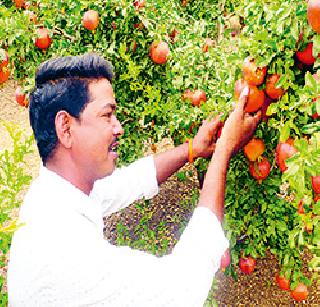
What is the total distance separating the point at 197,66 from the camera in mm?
2938

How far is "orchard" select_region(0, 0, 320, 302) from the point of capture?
177 centimetres

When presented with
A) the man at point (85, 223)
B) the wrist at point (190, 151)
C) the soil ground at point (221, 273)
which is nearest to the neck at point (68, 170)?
the man at point (85, 223)

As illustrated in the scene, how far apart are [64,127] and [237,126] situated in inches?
24.9

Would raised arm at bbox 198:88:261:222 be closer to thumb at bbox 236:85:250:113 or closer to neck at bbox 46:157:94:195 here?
thumb at bbox 236:85:250:113

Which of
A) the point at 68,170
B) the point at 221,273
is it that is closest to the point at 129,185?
the point at 68,170

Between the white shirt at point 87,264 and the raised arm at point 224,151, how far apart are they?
0.06 metres

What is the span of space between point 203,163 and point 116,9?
1.13m

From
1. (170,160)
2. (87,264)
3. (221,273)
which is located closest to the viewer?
(87,264)

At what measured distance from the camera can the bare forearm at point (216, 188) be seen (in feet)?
6.07

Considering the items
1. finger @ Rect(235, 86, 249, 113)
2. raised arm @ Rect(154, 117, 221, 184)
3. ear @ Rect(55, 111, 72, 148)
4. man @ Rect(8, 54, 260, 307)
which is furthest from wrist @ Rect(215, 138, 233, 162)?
ear @ Rect(55, 111, 72, 148)

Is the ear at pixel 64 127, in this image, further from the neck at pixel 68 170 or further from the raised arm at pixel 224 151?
the raised arm at pixel 224 151

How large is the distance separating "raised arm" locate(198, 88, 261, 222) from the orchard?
0.05m

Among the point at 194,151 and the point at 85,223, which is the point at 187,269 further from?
the point at 194,151

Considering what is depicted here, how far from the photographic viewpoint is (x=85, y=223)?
1.74 m
